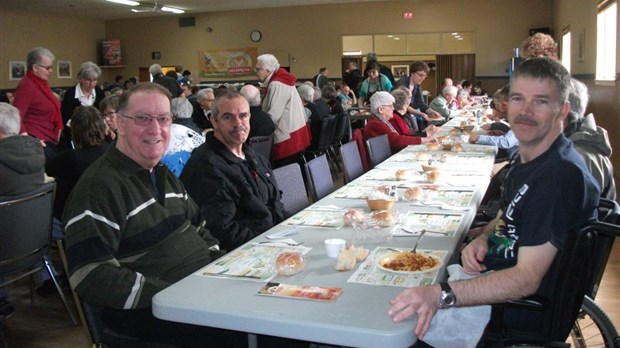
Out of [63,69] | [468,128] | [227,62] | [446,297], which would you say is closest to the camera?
[446,297]

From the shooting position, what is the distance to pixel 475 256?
184cm

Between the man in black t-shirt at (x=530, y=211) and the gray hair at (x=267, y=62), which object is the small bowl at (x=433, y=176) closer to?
the man in black t-shirt at (x=530, y=211)

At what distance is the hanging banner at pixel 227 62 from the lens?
15773mm

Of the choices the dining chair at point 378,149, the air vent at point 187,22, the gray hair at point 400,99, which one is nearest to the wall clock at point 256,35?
the air vent at point 187,22

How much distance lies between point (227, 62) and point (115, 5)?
342cm

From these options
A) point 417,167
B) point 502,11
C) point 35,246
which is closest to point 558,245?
point 417,167

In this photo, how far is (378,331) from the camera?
1.24 m

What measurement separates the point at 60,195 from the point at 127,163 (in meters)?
1.79

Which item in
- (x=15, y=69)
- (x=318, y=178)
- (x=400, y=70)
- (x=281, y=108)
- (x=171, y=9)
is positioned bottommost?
(x=318, y=178)

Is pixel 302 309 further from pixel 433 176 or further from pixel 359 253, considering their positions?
pixel 433 176

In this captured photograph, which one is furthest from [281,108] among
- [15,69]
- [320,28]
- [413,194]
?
[15,69]

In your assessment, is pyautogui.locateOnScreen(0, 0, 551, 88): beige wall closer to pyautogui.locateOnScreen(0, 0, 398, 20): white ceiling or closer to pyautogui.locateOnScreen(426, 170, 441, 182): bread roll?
pyautogui.locateOnScreen(0, 0, 398, 20): white ceiling

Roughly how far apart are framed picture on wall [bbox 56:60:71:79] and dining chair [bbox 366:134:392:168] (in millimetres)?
13092

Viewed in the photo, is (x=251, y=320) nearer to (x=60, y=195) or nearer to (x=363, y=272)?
(x=363, y=272)
